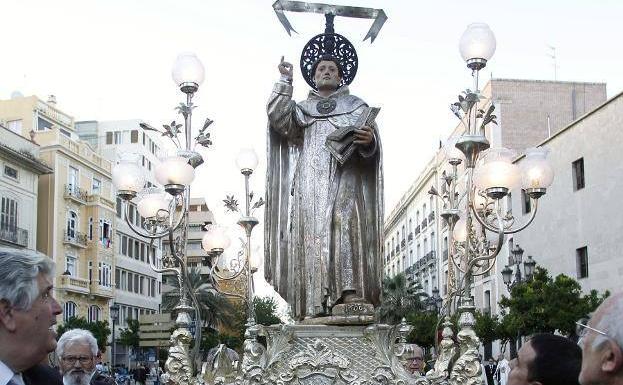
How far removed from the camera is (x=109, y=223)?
5578 cm

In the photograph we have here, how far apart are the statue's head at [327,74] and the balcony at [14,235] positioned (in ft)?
121

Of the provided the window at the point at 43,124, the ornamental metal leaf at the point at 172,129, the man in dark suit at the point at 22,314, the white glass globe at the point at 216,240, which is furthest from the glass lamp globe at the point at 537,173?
the window at the point at 43,124

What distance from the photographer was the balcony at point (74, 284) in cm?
4909

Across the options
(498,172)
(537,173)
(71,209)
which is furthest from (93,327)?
(498,172)

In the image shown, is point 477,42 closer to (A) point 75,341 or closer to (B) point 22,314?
(A) point 75,341

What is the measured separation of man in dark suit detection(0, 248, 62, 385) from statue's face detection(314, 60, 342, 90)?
532 cm

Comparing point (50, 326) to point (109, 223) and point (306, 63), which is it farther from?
point (109, 223)

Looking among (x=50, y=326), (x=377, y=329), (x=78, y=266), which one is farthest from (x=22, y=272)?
(x=78, y=266)

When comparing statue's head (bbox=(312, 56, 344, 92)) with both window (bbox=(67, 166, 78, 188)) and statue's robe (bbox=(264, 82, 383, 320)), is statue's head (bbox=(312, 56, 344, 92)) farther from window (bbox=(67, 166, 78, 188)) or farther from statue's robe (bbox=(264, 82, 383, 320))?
window (bbox=(67, 166, 78, 188))

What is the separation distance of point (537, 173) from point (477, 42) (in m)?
1.62

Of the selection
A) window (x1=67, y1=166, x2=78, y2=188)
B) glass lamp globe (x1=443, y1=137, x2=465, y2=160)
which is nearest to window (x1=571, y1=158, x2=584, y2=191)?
glass lamp globe (x1=443, y1=137, x2=465, y2=160)

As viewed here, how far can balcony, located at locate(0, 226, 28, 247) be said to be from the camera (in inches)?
1683

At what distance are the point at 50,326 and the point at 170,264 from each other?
8521 millimetres

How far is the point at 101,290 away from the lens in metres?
53.9
